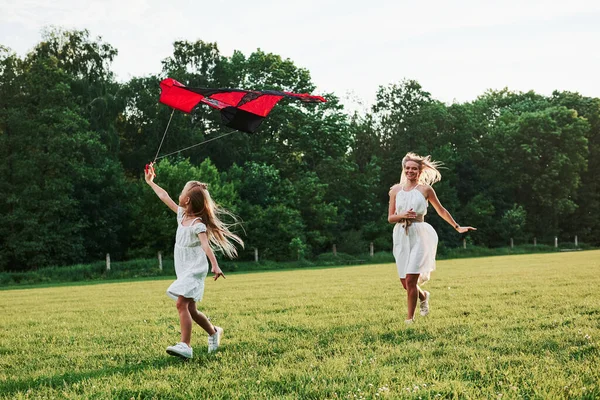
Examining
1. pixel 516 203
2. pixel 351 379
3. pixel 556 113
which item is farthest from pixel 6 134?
pixel 556 113

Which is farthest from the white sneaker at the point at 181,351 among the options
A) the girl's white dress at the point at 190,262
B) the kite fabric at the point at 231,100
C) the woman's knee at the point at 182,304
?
the kite fabric at the point at 231,100

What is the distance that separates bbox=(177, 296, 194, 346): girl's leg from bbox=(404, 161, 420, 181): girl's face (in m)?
3.90

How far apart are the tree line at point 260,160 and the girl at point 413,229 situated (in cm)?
2154

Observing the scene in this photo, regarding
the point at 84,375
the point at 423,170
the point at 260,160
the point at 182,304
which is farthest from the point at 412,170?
the point at 260,160

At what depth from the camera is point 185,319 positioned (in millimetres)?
6438

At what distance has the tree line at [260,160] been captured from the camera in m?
38.1

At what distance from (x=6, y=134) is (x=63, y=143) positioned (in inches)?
164

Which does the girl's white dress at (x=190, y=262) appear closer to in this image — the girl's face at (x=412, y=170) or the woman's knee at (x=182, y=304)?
the woman's knee at (x=182, y=304)

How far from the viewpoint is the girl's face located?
28.3 feet

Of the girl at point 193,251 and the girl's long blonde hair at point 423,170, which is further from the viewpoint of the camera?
the girl's long blonde hair at point 423,170

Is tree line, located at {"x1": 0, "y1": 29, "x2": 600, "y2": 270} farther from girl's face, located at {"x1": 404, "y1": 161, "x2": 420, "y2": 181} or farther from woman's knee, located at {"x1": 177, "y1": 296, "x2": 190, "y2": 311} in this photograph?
woman's knee, located at {"x1": 177, "y1": 296, "x2": 190, "y2": 311}

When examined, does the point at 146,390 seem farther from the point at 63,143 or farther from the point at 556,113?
the point at 556,113

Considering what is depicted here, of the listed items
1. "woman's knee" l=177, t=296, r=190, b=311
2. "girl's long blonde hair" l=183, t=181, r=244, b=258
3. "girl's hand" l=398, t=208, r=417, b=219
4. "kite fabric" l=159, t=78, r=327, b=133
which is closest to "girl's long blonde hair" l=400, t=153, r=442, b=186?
"girl's hand" l=398, t=208, r=417, b=219

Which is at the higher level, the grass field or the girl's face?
the girl's face
